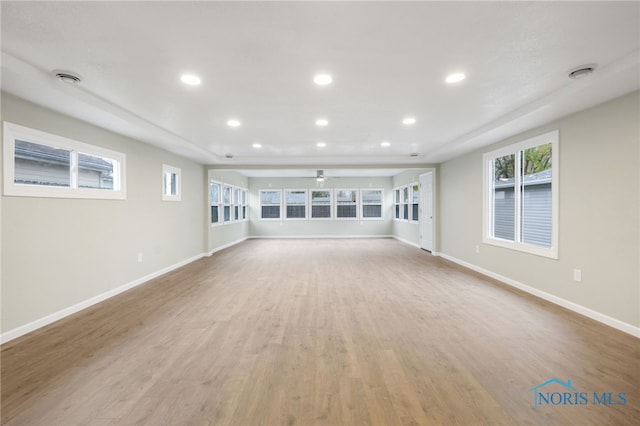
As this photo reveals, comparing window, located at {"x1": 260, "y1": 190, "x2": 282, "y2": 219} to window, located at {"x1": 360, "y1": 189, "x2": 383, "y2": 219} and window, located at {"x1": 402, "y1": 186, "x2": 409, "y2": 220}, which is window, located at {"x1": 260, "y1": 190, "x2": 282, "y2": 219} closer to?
window, located at {"x1": 360, "y1": 189, "x2": 383, "y2": 219}

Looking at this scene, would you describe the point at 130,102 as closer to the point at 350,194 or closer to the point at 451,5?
the point at 451,5

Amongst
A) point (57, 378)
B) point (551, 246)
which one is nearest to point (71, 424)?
point (57, 378)

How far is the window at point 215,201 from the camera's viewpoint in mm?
7746

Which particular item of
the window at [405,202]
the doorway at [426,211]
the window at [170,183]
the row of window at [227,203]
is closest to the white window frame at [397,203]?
the window at [405,202]

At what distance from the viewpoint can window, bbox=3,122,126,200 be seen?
9.00 feet

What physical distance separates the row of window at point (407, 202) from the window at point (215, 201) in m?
5.95

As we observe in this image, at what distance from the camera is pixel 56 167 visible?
10.5 feet

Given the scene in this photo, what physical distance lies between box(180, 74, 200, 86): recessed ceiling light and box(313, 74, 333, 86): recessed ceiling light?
1.12m

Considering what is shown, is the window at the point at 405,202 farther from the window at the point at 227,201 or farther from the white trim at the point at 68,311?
the white trim at the point at 68,311

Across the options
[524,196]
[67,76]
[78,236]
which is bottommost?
[78,236]

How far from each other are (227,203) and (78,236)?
556cm

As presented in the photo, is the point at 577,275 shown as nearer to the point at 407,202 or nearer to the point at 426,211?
the point at 426,211

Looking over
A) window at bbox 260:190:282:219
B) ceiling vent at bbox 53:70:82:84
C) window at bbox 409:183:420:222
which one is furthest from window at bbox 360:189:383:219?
ceiling vent at bbox 53:70:82:84

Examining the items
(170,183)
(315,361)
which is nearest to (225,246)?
(170,183)
